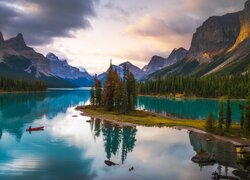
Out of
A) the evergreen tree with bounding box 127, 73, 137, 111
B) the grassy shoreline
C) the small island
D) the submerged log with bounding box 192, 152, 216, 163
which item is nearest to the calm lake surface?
the submerged log with bounding box 192, 152, 216, 163

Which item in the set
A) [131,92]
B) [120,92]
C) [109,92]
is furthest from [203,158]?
[109,92]

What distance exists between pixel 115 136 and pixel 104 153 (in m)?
19.9

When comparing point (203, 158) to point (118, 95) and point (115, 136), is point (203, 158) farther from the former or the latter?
point (118, 95)

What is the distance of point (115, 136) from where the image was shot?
95562 mm

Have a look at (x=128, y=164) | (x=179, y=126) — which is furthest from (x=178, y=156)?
(x=179, y=126)

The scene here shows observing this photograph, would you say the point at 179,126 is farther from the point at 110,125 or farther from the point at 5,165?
the point at 5,165

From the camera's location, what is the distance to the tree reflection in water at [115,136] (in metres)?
78.9

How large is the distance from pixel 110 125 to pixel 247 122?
49594mm

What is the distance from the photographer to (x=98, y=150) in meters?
78.7

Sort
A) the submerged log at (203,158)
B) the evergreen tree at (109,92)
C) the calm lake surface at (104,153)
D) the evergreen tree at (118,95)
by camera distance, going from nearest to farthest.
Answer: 1. the calm lake surface at (104,153)
2. the submerged log at (203,158)
3. the evergreen tree at (118,95)
4. the evergreen tree at (109,92)

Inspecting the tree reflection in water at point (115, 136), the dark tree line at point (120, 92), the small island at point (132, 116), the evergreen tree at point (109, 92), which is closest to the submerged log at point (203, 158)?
the tree reflection in water at point (115, 136)

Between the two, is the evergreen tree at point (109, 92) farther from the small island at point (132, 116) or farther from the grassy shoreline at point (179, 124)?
the grassy shoreline at point (179, 124)

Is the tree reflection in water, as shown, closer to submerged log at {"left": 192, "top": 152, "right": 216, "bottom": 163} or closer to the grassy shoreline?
the grassy shoreline

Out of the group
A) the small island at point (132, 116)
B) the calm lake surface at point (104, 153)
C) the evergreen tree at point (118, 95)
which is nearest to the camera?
the calm lake surface at point (104, 153)
